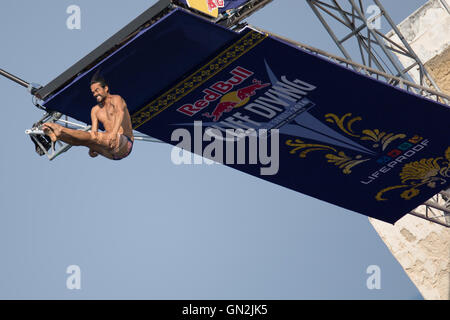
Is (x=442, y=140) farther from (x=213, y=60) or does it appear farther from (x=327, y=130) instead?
(x=213, y=60)

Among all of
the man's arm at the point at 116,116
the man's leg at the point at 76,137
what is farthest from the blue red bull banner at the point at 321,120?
the man's leg at the point at 76,137

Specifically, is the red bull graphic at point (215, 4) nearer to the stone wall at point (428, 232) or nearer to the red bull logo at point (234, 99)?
the red bull logo at point (234, 99)

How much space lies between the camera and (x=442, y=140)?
16.1 metres

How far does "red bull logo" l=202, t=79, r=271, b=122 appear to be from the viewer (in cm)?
1476

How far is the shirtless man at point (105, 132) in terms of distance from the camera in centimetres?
1110

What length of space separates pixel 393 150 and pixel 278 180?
1954 millimetres

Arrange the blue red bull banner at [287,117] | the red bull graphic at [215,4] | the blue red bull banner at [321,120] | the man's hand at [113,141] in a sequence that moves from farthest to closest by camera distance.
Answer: the blue red bull banner at [321,120] < the blue red bull banner at [287,117] < the red bull graphic at [215,4] < the man's hand at [113,141]

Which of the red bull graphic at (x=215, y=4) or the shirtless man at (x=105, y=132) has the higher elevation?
the red bull graphic at (x=215, y=4)

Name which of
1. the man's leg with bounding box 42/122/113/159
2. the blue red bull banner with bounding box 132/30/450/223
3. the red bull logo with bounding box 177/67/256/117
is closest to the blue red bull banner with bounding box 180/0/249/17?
the blue red bull banner with bounding box 132/30/450/223

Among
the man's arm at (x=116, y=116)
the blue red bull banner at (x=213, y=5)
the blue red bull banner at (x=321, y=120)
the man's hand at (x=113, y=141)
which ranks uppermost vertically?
the blue red bull banner at (x=213, y=5)

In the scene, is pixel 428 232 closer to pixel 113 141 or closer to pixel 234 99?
pixel 234 99

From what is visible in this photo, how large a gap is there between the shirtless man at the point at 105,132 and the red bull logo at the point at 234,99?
10.3ft

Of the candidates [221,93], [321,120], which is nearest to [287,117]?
[321,120]

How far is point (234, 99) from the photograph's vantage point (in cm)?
1494
